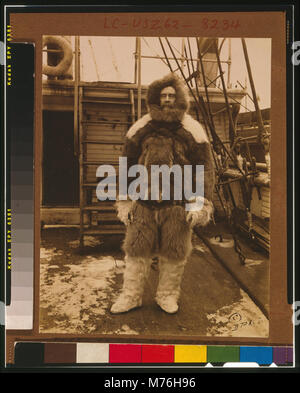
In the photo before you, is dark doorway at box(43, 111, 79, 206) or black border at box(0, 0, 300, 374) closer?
black border at box(0, 0, 300, 374)

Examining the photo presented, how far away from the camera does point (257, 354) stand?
7.36ft

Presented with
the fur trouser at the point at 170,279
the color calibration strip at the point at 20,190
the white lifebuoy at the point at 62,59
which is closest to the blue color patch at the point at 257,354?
the fur trouser at the point at 170,279

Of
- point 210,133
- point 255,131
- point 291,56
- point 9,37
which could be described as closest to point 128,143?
point 210,133

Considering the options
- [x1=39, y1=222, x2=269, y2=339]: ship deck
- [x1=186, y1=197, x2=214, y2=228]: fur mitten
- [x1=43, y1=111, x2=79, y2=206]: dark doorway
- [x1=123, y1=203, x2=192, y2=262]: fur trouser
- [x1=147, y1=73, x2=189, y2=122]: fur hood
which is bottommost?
[x1=39, y1=222, x2=269, y2=339]: ship deck

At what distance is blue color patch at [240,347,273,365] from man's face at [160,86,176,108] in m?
1.99

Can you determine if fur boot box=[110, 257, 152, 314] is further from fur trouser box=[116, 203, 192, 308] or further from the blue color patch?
the blue color patch

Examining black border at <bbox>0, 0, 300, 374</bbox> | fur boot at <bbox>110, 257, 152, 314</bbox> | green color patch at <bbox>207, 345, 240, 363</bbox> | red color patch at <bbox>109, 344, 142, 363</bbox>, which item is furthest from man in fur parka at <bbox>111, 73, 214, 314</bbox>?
black border at <bbox>0, 0, 300, 374</bbox>

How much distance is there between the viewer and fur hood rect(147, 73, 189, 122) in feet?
7.21

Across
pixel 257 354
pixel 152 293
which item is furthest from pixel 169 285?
pixel 257 354

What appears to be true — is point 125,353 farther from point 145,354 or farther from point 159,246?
point 159,246

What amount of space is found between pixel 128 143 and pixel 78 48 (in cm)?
84

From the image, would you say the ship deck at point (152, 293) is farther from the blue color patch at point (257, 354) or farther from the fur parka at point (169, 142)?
the fur parka at point (169, 142)

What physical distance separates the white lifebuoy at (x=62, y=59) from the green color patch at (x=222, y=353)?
246 centimetres

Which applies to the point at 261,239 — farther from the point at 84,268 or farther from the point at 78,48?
the point at 78,48
